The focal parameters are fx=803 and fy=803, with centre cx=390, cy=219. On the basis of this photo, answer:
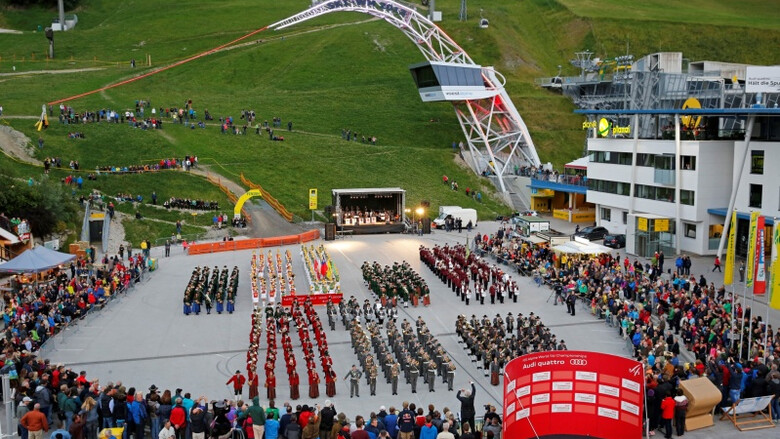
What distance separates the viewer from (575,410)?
16281 millimetres

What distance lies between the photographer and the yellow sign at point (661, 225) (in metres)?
42.9

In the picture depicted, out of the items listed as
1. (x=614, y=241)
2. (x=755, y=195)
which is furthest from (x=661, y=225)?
(x=755, y=195)

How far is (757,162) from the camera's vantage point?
4066 cm

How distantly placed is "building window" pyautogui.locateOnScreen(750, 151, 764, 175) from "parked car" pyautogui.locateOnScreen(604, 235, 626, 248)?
8.13 metres

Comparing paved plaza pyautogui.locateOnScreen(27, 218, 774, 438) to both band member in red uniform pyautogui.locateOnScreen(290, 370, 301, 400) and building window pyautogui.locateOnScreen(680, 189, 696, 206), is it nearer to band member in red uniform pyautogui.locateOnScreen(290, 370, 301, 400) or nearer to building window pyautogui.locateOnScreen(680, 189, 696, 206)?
band member in red uniform pyautogui.locateOnScreen(290, 370, 301, 400)

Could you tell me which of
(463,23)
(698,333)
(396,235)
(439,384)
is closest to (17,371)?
(439,384)

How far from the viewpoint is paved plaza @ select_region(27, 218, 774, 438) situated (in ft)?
74.0

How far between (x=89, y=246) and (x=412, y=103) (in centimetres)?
4465

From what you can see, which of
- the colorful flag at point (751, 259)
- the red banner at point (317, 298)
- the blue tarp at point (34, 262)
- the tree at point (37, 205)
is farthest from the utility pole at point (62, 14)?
the colorful flag at point (751, 259)

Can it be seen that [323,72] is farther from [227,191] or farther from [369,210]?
[369,210]

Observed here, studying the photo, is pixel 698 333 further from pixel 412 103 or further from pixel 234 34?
pixel 234 34

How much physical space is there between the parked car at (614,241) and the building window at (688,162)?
531cm

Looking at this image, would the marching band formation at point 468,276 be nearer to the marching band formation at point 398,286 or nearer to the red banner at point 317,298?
the marching band formation at point 398,286

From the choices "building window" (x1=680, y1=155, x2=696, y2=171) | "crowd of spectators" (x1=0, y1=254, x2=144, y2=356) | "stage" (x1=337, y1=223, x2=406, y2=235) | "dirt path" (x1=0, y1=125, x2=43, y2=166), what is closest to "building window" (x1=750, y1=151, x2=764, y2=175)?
"building window" (x1=680, y1=155, x2=696, y2=171)
